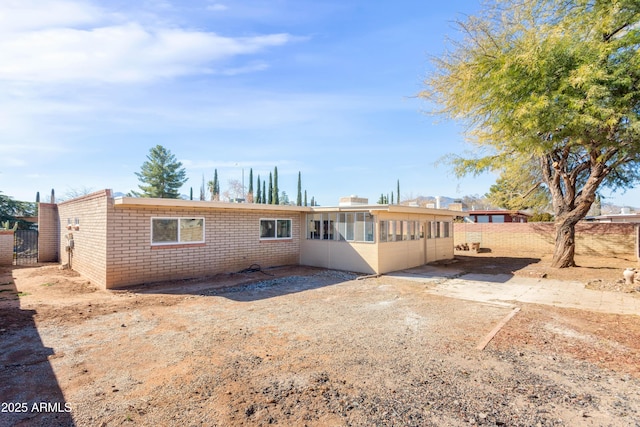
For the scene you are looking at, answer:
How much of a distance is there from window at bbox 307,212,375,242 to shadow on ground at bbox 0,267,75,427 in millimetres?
9261

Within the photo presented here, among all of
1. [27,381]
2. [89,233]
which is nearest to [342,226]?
[89,233]

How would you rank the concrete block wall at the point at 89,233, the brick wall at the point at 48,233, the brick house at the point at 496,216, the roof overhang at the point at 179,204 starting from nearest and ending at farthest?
the roof overhang at the point at 179,204 < the concrete block wall at the point at 89,233 < the brick wall at the point at 48,233 < the brick house at the point at 496,216

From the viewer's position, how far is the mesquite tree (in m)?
7.16

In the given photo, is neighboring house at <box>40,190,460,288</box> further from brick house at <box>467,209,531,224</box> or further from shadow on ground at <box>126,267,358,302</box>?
brick house at <box>467,209,531,224</box>

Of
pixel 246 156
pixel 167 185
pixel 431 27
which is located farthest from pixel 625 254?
pixel 167 185

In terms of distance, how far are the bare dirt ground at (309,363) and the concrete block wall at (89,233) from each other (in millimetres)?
1838

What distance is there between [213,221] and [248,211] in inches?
59.6

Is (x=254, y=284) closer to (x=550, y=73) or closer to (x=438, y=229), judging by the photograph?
A: (x=550, y=73)

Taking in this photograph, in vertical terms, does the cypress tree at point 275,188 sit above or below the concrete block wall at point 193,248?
above

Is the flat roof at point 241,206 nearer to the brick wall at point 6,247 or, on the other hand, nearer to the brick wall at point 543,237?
the brick wall at point 543,237

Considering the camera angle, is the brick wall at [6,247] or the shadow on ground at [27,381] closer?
the shadow on ground at [27,381]

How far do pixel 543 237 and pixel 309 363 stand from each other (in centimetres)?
2019

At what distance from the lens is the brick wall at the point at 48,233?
15.5 meters

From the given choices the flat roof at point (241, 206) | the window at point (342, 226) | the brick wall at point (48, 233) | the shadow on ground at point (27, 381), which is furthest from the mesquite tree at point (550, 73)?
the brick wall at point (48, 233)
